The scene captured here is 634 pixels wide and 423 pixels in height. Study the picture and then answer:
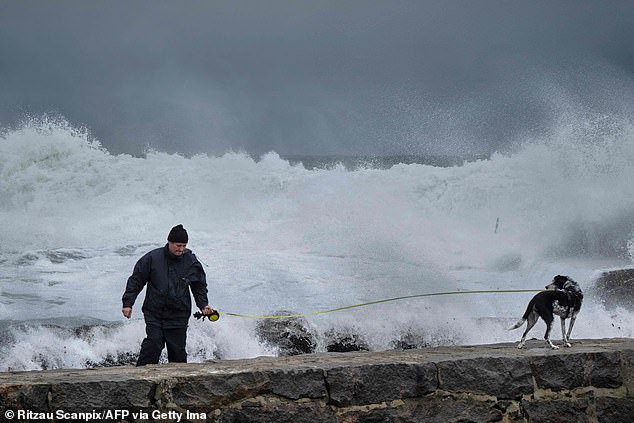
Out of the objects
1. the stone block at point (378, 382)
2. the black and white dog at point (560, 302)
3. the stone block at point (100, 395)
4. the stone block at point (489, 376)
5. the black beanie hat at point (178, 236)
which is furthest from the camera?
A: the black beanie hat at point (178, 236)

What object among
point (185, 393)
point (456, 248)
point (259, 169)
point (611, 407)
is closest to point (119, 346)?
point (185, 393)

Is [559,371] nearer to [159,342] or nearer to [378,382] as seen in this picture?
[378,382]

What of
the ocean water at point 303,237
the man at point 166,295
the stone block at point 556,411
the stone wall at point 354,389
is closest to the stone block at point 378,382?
the stone wall at point 354,389

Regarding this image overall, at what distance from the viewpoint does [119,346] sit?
370 inches

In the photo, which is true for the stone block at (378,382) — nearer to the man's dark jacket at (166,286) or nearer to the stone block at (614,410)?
the stone block at (614,410)

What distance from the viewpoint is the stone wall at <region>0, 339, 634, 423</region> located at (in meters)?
4.57

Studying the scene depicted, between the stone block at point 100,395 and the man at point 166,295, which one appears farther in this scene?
the man at point 166,295

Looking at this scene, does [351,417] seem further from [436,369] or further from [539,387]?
[539,387]

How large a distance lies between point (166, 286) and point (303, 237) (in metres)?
10.1

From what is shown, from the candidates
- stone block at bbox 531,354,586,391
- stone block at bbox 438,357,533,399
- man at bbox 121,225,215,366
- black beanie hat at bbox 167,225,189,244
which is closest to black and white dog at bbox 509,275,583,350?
→ stone block at bbox 531,354,586,391

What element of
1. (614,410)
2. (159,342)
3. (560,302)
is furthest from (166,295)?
(614,410)

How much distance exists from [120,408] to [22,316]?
21.6 ft

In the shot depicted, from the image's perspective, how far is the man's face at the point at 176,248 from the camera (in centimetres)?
629

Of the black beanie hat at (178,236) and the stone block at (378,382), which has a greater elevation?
the black beanie hat at (178,236)
